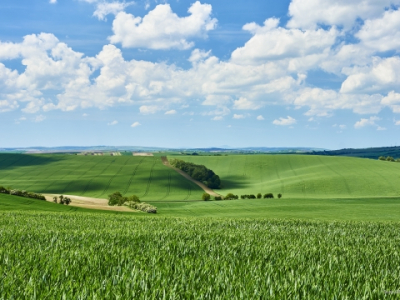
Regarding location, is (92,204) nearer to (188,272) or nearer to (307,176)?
(188,272)

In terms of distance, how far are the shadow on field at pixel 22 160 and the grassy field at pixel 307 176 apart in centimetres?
5090

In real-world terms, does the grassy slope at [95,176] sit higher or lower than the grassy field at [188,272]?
lower

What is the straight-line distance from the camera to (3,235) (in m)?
9.67

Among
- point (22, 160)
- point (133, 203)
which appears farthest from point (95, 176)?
point (133, 203)

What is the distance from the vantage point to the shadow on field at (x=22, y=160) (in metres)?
120

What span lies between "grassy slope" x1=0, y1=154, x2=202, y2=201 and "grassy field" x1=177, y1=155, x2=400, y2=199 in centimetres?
1504

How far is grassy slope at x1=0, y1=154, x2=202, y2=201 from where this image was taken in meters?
88.5

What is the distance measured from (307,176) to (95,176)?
59.0 meters

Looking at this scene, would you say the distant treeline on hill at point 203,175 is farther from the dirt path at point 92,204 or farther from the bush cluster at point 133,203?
the bush cluster at point 133,203

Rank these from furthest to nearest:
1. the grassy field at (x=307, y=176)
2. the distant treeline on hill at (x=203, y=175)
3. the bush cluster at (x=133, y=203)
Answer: the distant treeline on hill at (x=203, y=175)
the grassy field at (x=307, y=176)
the bush cluster at (x=133, y=203)

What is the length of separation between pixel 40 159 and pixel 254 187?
7881cm

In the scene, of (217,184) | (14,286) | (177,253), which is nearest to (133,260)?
(177,253)

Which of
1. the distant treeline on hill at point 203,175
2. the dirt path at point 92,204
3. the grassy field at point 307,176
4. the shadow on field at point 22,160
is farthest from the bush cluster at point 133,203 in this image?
the shadow on field at point 22,160

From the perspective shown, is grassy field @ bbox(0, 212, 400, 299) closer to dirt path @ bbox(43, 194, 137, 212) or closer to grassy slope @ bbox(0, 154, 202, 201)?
dirt path @ bbox(43, 194, 137, 212)
